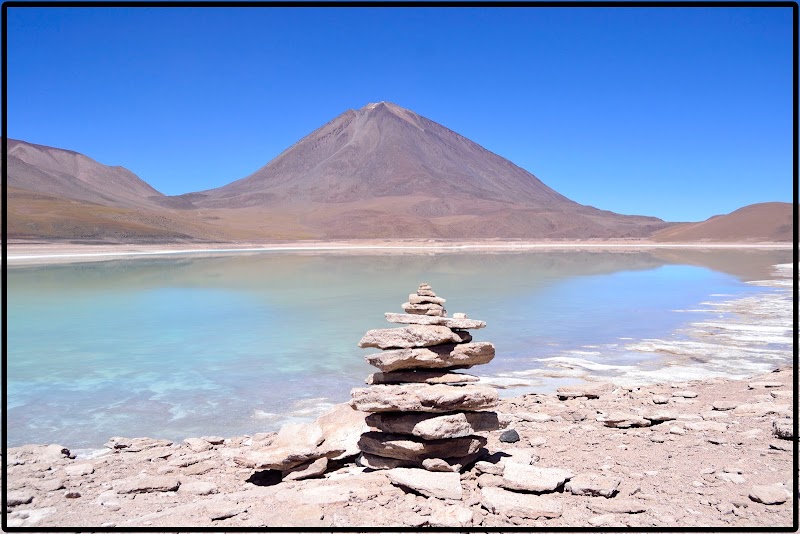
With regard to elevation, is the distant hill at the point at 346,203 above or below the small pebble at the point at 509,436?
above

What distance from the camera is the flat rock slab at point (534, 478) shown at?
177 inches

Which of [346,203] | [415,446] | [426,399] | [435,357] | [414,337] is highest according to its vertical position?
[346,203]

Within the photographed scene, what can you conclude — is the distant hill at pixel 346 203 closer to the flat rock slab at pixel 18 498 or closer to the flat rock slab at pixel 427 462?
the flat rock slab at pixel 18 498

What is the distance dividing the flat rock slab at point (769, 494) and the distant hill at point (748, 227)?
3648 inches

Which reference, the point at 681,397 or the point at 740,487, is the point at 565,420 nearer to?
the point at 681,397

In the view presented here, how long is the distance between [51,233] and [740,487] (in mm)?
77021

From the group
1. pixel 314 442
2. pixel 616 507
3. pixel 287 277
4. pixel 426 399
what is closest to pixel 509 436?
pixel 426 399

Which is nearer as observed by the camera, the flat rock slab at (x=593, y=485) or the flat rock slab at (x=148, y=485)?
the flat rock slab at (x=593, y=485)

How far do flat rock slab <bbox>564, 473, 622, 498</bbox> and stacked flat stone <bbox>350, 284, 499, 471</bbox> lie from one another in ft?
2.94

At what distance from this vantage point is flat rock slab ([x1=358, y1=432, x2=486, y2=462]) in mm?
5121

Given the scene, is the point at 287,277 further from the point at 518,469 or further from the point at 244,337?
the point at 518,469

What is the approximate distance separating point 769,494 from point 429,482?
2229mm

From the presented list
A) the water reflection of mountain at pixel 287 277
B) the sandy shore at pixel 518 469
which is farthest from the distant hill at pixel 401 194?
the sandy shore at pixel 518 469

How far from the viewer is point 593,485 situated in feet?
14.9
